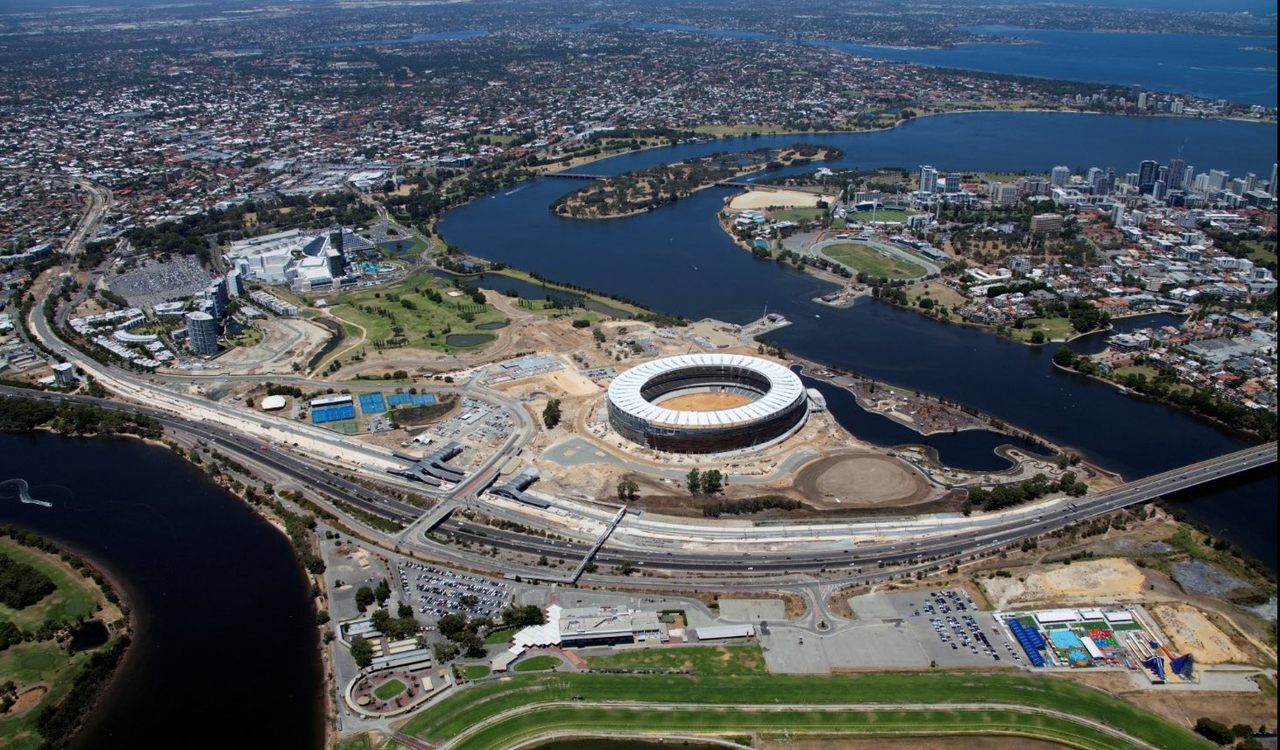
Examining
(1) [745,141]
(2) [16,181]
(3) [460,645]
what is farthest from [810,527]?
(2) [16,181]

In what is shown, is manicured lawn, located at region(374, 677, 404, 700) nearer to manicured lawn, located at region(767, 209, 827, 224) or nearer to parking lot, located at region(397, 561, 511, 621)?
parking lot, located at region(397, 561, 511, 621)

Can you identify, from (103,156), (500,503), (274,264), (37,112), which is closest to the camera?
(500,503)

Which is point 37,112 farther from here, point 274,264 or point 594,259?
point 594,259

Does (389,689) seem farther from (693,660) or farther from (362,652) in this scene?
(693,660)

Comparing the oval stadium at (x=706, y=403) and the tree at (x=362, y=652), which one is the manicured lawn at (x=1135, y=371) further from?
Answer: the tree at (x=362, y=652)

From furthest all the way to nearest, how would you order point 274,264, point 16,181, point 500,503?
point 16,181
point 274,264
point 500,503

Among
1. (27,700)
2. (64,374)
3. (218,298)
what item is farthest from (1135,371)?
(64,374)
